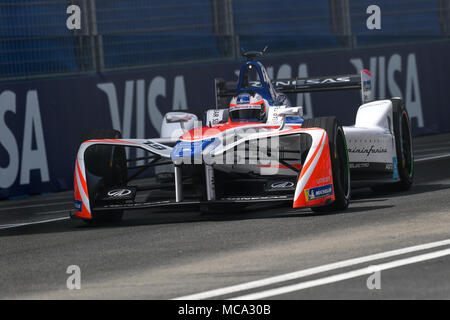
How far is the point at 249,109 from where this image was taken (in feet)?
37.6

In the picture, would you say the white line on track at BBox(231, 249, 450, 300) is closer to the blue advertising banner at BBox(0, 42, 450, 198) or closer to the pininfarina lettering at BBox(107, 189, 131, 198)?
the pininfarina lettering at BBox(107, 189, 131, 198)

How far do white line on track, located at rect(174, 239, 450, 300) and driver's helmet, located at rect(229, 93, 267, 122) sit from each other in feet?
13.1

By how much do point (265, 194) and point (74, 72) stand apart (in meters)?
6.47

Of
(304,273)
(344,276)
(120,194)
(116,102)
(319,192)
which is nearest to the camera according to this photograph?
(344,276)

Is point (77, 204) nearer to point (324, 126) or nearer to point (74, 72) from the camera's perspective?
point (324, 126)

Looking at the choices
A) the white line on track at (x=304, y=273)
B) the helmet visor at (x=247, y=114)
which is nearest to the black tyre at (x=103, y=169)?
the helmet visor at (x=247, y=114)

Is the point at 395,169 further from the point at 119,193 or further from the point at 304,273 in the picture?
the point at 304,273

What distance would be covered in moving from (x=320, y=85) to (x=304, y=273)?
6288mm

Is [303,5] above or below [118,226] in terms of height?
above

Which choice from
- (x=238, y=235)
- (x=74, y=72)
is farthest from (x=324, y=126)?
(x=74, y=72)

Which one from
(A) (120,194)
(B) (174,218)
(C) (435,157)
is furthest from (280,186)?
(C) (435,157)

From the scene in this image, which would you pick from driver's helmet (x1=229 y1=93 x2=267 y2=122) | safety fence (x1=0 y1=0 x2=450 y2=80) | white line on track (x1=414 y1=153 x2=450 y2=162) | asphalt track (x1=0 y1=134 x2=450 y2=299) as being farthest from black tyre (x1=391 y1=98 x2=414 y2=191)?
safety fence (x1=0 y1=0 x2=450 y2=80)

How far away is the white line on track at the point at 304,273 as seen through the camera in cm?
639
